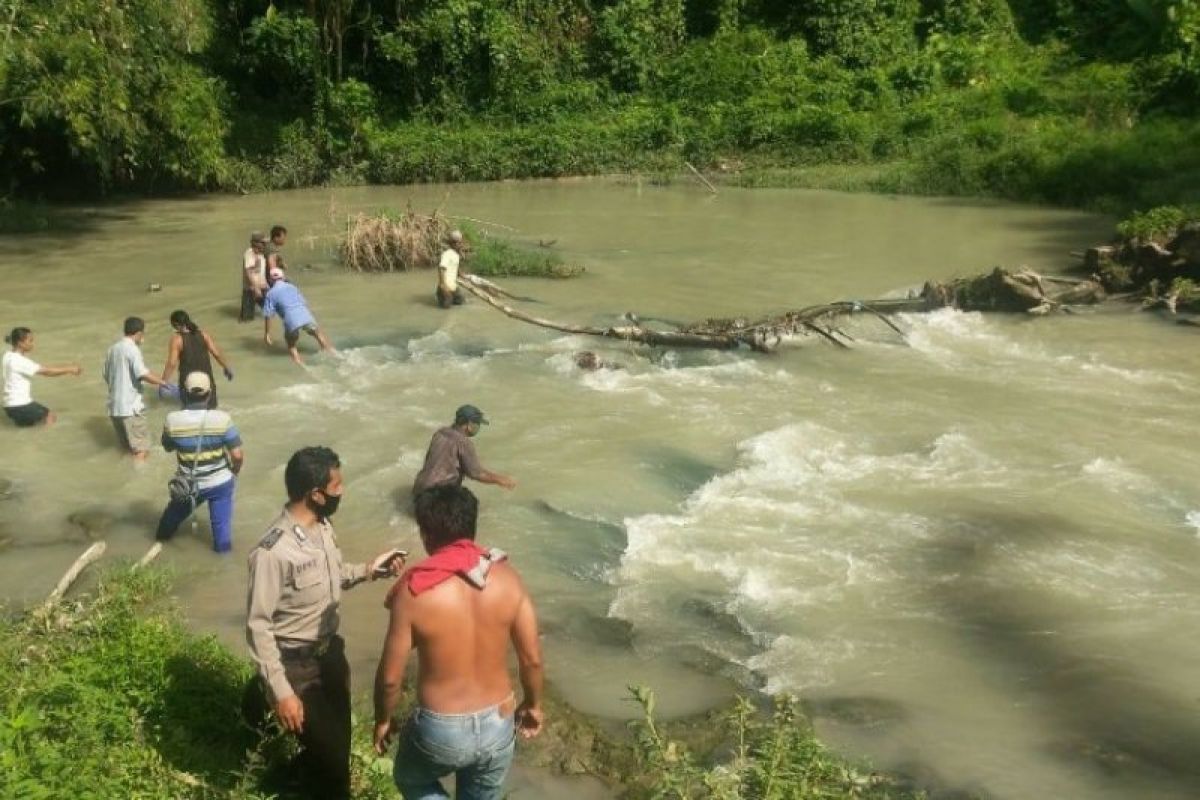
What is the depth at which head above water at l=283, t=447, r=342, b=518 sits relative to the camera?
15.6 ft

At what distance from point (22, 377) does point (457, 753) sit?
9379mm

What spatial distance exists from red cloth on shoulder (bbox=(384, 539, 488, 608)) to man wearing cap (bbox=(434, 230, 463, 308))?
1350 centimetres

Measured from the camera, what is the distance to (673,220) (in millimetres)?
27188

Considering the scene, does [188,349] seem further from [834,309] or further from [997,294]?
[997,294]

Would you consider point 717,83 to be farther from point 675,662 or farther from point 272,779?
point 272,779

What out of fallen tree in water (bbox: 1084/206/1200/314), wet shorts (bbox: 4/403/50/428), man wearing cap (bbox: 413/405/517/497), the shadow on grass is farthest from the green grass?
fallen tree in water (bbox: 1084/206/1200/314)

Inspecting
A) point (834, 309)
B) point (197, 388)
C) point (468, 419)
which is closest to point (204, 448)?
point (197, 388)

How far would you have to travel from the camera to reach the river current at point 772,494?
287 inches

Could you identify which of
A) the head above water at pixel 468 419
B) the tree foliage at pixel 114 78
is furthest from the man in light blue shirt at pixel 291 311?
the tree foliage at pixel 114 78

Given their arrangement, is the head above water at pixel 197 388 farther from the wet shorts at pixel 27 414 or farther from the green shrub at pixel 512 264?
the green shrub at pixel 512 264

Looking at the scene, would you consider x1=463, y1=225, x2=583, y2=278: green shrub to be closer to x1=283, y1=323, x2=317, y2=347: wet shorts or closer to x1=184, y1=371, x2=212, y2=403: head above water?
x1=283, y1=323, x2=317, y2=347: wet shorts

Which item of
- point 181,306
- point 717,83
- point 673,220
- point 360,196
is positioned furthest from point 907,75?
point 181,306

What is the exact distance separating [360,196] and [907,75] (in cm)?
1764

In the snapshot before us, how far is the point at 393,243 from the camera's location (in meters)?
20.0
